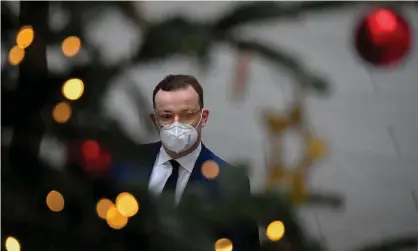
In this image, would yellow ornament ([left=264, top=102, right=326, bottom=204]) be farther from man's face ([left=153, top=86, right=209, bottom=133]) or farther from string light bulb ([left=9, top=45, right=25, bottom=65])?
string light bulb ([left=9, top=45, right=25, bottom=65])

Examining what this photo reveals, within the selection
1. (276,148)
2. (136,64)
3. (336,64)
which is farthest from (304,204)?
(136,64)

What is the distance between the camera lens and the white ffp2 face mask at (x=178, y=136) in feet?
2.41

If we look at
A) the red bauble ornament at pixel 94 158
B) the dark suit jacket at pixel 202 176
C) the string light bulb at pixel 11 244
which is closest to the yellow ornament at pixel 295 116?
the dark suit jacket at pixel 202 176

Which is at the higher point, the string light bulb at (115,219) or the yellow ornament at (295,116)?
the yellow ornament at (295,116)

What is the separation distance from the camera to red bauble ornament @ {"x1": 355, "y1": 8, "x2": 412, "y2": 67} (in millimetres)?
665

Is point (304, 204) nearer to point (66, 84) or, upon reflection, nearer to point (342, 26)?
point (342, 26)

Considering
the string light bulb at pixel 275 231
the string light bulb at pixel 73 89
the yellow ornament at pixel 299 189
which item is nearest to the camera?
the string light bulb at pixel 73 89

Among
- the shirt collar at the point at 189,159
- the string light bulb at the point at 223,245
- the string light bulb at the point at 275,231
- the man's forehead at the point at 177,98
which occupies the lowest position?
the string light bulb at the point at 223,245

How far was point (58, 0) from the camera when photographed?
58 centimetres

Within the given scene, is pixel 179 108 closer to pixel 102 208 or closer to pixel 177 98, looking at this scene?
pixel 177 98

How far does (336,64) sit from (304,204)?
20cm

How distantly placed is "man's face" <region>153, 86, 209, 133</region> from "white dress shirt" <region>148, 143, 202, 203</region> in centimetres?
4

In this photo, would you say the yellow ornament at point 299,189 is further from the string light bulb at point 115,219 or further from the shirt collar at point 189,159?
the string light bulb at point 115,219

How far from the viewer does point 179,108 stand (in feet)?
2.43
